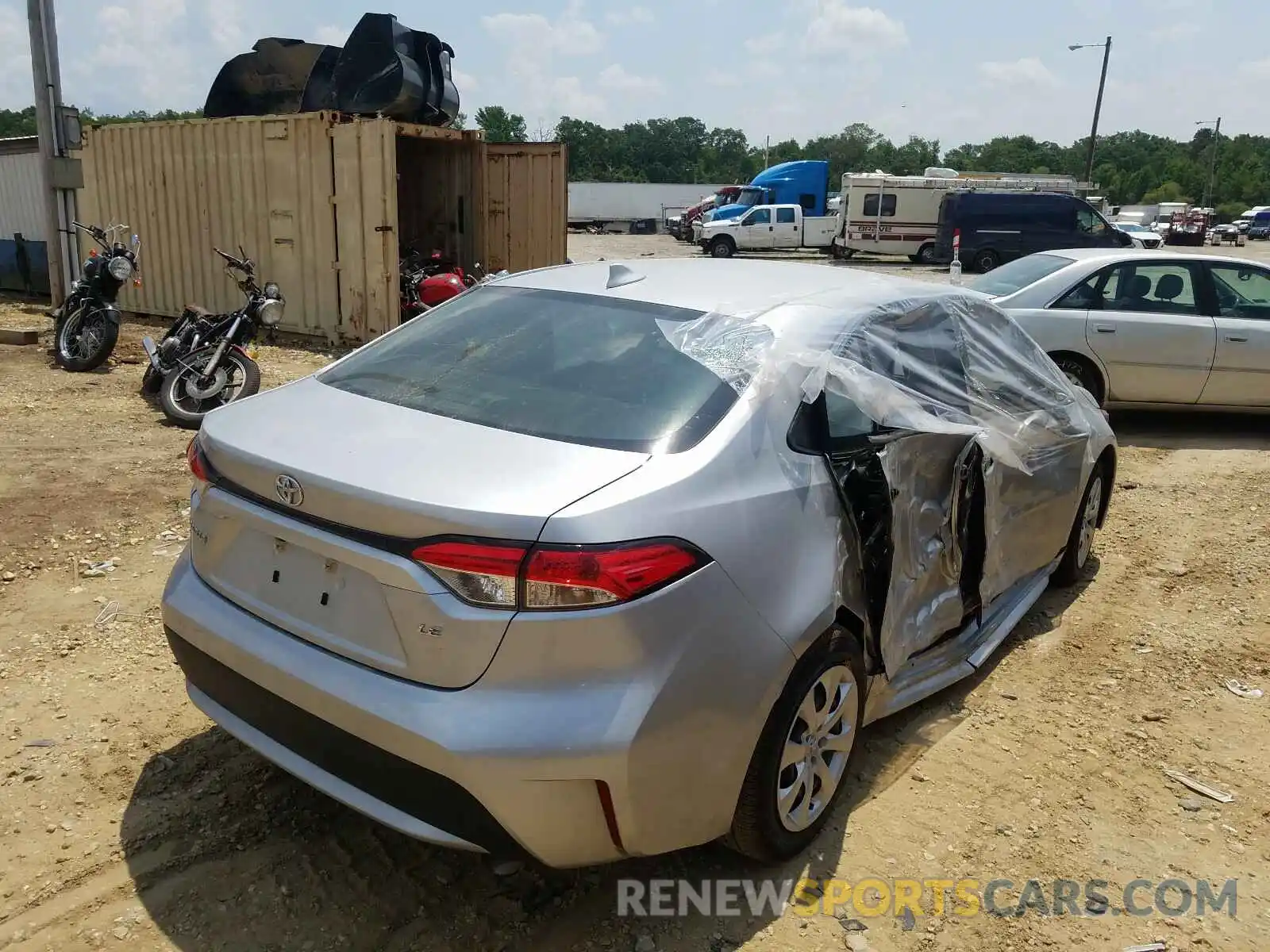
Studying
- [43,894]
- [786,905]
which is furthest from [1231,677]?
[43,894]

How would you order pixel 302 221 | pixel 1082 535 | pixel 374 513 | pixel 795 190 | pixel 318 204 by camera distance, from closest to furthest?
1. pixel 374 513
2. pixel 1082 535
3. pixel 318 204
4. pixel 302 221
5. pixel 795 190

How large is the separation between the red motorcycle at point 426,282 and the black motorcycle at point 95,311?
2.77 meters

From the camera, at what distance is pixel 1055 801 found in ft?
10.6

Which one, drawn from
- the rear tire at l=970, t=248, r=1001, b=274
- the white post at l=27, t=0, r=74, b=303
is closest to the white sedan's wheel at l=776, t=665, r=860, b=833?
the white post at l=27, t=0, r=74, b=303

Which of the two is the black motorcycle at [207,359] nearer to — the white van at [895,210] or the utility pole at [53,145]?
the utility pole at [53,145]

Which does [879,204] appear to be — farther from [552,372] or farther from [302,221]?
[552,372]

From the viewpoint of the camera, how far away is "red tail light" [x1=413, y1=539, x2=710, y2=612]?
2123mm

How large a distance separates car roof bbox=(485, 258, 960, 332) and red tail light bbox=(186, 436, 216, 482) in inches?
48.7

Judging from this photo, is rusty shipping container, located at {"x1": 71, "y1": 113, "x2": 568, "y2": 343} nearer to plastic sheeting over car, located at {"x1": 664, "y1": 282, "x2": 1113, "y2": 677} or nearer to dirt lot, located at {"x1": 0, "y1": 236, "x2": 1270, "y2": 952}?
dirt lot, located at {"x1": 0, "y1": 236, "x2": 1270, "y2": 952}

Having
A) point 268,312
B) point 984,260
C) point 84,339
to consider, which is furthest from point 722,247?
point 268,312

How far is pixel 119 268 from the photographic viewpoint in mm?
9102

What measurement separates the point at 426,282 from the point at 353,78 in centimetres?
241

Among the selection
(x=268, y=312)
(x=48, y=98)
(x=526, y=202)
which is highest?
(x=48, y=98)

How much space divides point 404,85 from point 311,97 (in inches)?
54.3
